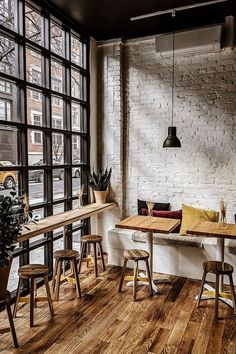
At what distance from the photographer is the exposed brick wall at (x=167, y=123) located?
177 inches

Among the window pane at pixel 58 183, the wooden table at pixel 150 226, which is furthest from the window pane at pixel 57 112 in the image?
the wooden table at pixel 150 226

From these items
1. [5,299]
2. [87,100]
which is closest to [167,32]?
[87,100]

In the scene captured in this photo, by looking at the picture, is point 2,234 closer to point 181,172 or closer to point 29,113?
point 29,113

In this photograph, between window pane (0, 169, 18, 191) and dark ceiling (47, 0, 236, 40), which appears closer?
window pane (0, 169, 18, 191)

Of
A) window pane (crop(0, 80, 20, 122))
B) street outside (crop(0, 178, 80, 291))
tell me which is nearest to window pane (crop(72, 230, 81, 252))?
street outside (crop(0, 178, 80, 291))

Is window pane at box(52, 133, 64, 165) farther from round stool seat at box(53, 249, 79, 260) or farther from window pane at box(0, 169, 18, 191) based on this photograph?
round stool seat at box(53, 249, 79, 260)

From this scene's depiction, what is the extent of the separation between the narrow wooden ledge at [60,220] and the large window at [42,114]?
0.18 meters

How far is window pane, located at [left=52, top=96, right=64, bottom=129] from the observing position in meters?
4.09

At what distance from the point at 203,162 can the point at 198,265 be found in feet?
5.05

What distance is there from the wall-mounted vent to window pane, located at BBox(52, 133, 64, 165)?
2070 mm

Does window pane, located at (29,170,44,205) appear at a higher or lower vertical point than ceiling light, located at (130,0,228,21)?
lower

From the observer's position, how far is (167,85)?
4812 mm

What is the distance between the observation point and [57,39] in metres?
4.16

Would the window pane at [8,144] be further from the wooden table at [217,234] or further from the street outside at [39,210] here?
the wooden table at [217,234]
